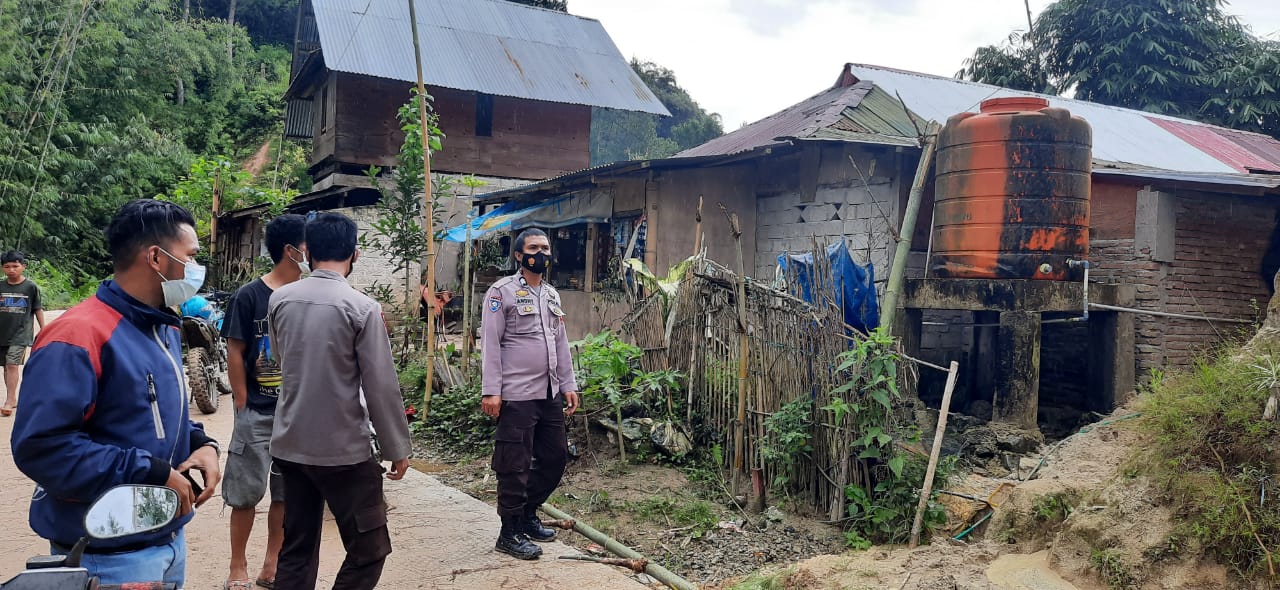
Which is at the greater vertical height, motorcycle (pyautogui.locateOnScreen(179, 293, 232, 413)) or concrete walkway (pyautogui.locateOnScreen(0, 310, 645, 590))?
motorcycle (pyautogui.locateOnScreen(179, 293, 232, 413))

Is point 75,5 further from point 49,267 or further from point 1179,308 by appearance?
point 1179,308

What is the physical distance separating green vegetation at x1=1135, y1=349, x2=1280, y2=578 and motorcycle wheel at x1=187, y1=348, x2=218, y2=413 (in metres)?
7.80

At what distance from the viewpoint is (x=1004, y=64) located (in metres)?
19.9

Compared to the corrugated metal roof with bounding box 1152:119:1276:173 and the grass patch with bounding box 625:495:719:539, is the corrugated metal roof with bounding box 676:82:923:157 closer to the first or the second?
the grass patch with bounding box 625:495:719:539

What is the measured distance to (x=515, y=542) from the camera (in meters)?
4.20

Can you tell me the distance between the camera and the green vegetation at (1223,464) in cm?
318

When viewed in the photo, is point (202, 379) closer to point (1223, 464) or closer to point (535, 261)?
point (535, 261)

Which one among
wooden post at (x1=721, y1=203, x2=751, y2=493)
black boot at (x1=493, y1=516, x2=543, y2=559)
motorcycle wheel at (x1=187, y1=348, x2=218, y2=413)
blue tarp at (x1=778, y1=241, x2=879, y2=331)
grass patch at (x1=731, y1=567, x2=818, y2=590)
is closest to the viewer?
grass patch at (x1=731, y1=567, x2=818, y2=590)

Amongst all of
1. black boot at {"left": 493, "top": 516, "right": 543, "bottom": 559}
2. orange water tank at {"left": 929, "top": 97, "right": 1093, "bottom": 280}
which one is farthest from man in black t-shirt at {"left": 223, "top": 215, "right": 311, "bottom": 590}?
orange water tank at {"left": 929, "top": 97, "right": 1093, "bottom": 280}

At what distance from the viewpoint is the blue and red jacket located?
1851 mm

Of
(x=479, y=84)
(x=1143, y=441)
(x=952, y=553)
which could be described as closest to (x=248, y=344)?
(x=952, y=553)

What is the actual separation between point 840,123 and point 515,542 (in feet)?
22.5

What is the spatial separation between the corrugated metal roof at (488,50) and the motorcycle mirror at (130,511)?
1557 centimetres

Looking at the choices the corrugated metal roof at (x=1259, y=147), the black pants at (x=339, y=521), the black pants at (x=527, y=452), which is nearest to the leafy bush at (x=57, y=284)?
the black pants at (x=527, y=452)
